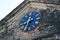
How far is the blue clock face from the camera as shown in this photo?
63.6 feet

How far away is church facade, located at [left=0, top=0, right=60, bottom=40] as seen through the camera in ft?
62.2

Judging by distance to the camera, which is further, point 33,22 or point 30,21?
point 30,21

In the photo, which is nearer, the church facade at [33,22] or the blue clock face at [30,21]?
the church facade at [33,22]

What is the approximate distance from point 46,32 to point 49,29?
9.5 inches

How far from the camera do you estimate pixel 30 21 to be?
1955 cm

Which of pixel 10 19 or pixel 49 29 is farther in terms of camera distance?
pixel 10 19

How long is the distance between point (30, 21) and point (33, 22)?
21 cm

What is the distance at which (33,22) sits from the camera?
19.4 meters

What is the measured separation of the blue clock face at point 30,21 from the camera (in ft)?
63.6

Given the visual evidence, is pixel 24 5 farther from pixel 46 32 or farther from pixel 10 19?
pixel 46 32

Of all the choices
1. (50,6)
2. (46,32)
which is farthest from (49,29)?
(50,6)

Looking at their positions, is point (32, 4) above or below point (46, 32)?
above

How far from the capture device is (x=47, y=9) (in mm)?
19594

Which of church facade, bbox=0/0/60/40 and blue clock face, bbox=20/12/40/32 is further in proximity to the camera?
blue clock face, bbox=20/12/40/32
